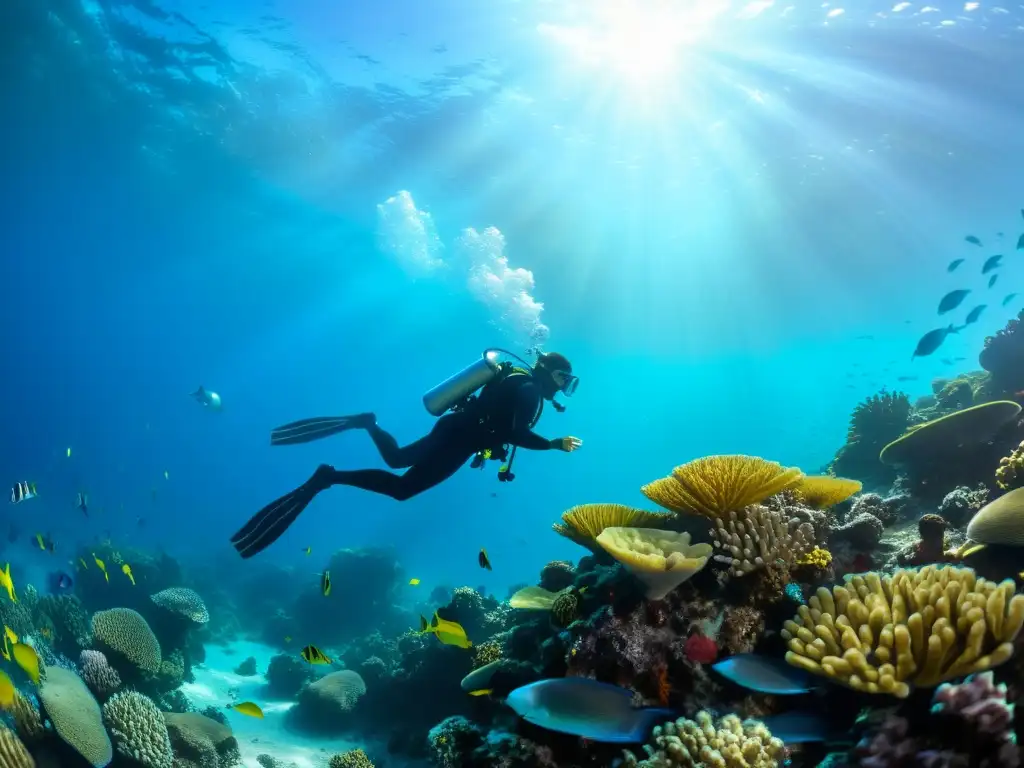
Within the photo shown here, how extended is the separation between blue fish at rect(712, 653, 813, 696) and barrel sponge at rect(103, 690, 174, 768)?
759 cm

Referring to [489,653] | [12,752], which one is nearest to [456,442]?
[489,653]

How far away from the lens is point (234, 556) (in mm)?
33312

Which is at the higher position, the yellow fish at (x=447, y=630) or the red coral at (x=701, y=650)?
the yellow fish at (x=447, y=630)

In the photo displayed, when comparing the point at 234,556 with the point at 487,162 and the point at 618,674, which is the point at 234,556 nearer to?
the point at 487,162

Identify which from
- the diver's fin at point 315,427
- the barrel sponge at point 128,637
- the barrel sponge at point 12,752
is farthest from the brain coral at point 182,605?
the barrel sponge at point 12,752

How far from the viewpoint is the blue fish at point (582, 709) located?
3.03 m

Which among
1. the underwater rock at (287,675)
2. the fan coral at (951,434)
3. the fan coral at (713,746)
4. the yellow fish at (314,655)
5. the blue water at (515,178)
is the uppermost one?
the blue water at (515,178)

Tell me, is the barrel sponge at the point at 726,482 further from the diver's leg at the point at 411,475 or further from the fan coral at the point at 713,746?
the diver's leg at the point at 411,475

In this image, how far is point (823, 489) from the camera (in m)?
4.97

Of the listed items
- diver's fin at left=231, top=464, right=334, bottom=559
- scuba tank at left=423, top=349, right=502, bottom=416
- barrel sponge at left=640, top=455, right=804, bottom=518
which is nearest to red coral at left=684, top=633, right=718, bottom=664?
A: barrel sponge at left=640, top=455, right=804, bottom=518

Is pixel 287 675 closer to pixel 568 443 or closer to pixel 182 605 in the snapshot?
pixel 182 605

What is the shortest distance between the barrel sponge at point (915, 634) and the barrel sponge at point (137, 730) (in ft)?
26.3

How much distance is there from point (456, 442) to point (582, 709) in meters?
4.65

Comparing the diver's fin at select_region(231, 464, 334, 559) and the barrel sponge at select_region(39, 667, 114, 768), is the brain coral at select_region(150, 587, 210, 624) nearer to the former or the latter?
the barrel sponge at select_region(39, 667, 114, 768)
